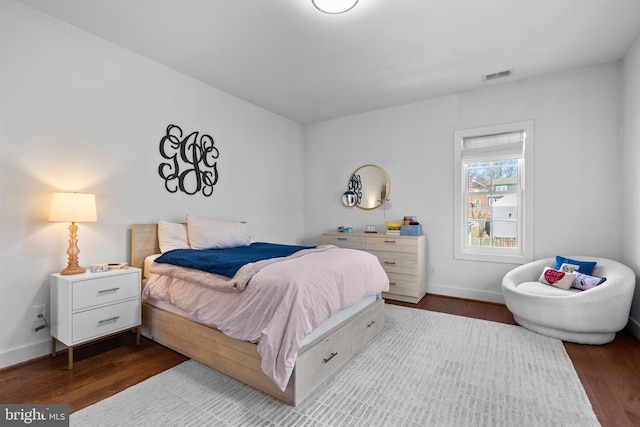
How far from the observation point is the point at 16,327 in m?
2.28

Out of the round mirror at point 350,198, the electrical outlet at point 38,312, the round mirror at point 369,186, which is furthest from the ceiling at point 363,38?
the electrical outlet at point 38,312

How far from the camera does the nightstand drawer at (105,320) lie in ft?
7.33

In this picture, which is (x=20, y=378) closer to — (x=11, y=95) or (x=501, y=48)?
(x=11, y=95)

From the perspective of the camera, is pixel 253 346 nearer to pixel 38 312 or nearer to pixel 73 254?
pixel 73 254

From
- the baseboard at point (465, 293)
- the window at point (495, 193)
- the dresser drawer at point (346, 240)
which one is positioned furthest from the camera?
the dresser drawer at point (346, 240)

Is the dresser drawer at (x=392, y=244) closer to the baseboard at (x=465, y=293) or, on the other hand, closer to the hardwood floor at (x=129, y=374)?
the baseboard at (x=465, y=293)

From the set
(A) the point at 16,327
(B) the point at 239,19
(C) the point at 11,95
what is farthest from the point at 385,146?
(A) the point at 16,327

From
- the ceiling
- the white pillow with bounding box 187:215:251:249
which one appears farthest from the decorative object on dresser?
the ceiling

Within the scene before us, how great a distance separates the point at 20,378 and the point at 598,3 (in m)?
5.03

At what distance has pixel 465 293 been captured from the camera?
4016 mm

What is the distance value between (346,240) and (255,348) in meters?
2.71

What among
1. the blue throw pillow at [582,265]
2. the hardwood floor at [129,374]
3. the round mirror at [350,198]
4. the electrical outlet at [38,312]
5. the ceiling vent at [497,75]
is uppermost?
the ceiling vent at [497,75]

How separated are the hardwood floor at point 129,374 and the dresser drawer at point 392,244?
1.75 meters

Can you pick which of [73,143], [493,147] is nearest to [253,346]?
[73,143]
